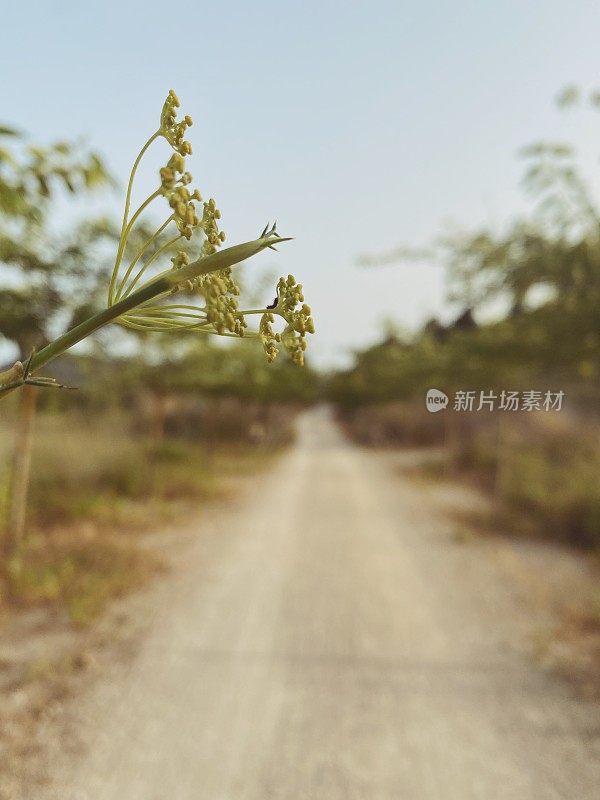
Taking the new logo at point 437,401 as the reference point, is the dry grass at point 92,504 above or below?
below

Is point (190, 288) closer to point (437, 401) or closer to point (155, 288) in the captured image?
point (155, 288)

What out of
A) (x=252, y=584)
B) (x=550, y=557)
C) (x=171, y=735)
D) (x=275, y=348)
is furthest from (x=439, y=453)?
(x=275, y=348)

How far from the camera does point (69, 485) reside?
33.5ft

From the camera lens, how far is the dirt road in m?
2.92

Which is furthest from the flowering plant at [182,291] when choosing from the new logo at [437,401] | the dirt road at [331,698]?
the new logo at [437,401]

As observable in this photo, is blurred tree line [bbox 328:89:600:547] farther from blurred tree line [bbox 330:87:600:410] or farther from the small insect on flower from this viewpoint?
the small insect on flower

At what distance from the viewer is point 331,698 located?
3.86 meters

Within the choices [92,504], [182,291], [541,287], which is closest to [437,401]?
[541,287]

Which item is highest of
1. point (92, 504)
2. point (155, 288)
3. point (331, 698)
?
point (155, 288)

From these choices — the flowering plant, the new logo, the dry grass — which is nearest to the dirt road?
the dry grass

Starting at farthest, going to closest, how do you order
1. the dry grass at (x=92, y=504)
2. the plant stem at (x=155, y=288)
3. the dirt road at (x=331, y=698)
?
the dry grass at (x=92, y=504) < the dirt road at (x=331, y=698) < the plant stem at (x=155, y=288)

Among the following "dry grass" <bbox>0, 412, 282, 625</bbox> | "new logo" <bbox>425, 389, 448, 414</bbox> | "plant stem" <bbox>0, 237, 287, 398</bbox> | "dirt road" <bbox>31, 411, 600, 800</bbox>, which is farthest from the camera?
"dry grass" <bbox>0, 412, 282, 625</bbox>

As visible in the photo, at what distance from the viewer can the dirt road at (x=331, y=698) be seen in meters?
2.92

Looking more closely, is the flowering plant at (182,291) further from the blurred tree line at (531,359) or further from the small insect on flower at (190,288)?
the blurred tree line at (531,359)
